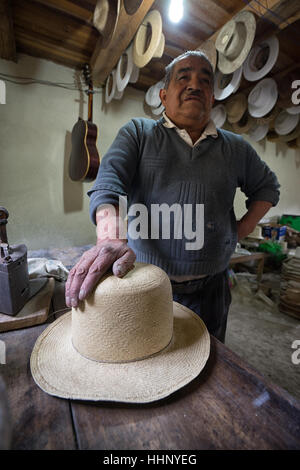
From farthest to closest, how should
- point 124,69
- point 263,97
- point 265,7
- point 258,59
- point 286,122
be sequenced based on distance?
point 286,122
point 263,97
point 124,69
point 258,59
point 265,7

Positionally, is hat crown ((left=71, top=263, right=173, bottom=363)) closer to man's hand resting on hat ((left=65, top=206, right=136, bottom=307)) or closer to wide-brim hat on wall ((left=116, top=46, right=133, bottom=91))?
man's hand resting on hat ((left=65, top=206, right=136, bottom=307))

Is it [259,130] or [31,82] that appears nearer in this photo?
[31,82]

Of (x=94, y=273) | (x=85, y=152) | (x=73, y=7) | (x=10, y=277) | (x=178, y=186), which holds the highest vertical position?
(x=73, y=7)

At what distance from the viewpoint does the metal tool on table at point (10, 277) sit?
82 cm

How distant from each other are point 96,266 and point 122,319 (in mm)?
164

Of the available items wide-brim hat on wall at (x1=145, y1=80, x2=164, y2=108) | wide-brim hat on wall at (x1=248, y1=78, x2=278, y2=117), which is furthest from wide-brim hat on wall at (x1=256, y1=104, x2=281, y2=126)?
wide-brim hat on wall at (x1=145, y1=80, x2=164, y2=108)

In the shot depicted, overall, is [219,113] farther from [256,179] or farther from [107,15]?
[256,179]

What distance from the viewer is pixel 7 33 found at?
2102 mm

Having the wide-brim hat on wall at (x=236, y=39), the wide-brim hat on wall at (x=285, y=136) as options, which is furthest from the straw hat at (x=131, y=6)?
the wide-brim hat on wall at (x=285, y=136)

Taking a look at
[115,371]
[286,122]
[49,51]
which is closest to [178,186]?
[115,371]

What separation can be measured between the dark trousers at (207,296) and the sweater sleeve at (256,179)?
0.54 m

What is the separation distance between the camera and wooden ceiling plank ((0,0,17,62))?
1.77 metres

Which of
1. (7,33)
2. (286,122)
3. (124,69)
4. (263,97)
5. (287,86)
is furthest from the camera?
(286,122)
